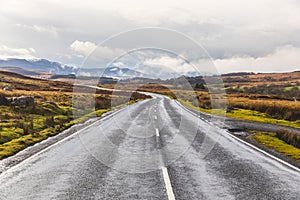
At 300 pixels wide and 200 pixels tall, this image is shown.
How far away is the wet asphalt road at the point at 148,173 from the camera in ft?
22.3

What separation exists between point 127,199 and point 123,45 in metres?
10.6

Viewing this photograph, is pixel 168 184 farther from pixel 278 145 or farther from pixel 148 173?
pixel 278 145

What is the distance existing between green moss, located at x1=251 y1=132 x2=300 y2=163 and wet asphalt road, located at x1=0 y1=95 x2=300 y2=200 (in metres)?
1.37

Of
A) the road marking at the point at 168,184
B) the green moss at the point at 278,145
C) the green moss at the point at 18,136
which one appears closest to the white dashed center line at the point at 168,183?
the road marking at the point at 168,184

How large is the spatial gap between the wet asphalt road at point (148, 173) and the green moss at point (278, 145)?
1.37m

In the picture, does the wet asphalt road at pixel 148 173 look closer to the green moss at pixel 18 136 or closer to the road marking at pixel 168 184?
the road marking at pixel 168 184

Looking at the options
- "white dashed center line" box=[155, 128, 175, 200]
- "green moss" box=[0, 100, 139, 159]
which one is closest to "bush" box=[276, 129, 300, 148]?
"white dashed center line" box=[155, 128, 175, 200]

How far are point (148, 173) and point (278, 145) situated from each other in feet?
27.0

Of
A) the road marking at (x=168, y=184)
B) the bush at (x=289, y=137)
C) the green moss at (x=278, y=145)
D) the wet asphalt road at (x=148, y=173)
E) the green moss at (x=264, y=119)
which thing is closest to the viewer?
the road marking at (x=168, y=184)

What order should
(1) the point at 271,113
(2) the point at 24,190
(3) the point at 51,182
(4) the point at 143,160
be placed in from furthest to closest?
1. (1) the point at 271,113
2. (4) the point at 143,160
3. (3) the point at 51,182
4. (2) the point at 24,190

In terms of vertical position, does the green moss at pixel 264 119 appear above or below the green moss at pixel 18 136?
below

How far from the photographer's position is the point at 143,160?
32.6 feet

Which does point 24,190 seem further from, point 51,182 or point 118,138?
point 118,138

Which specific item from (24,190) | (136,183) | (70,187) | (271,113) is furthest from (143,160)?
(271,113)
